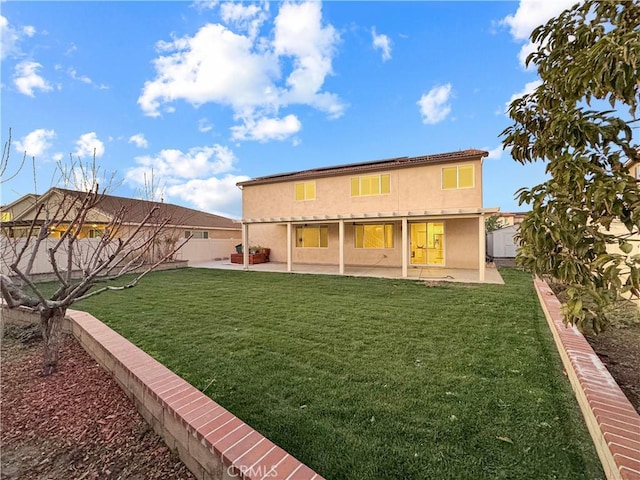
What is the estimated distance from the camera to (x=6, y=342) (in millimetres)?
4941

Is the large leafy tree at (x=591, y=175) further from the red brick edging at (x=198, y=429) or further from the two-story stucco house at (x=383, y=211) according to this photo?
the two-story stucco house at (x=383, y=211)

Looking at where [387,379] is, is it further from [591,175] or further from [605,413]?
[591,175]

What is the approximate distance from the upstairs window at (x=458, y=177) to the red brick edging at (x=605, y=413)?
399 inches

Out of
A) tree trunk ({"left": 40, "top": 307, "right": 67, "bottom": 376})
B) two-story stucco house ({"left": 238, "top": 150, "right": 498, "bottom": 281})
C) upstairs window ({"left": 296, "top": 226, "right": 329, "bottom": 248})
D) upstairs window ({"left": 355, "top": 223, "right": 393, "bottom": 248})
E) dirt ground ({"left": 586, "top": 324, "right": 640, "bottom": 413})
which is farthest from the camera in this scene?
upstairs window ({"left": 296, "top": 226, "right": 329, "bottom": 248})

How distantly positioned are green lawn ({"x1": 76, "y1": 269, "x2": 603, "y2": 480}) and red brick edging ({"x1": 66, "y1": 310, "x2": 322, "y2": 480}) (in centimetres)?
34

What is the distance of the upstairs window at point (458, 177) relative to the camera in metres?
13.0

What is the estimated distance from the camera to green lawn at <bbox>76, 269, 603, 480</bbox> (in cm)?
239

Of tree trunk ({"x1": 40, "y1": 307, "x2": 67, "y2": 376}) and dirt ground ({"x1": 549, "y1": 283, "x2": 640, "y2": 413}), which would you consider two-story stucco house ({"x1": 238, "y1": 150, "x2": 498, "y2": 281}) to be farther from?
tree trunk ({"x1": 40, "y1": 307, "x2": 67, "y2": 376})

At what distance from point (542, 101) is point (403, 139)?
20.1m

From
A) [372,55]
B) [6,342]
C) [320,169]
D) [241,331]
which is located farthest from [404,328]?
[320,169]

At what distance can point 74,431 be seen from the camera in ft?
9.38

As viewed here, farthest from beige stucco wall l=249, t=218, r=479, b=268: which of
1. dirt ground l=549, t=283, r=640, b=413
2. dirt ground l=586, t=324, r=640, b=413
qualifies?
dirt ground l=586, t=324, r=640, b=413

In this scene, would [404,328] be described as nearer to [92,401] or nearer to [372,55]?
[92,401]

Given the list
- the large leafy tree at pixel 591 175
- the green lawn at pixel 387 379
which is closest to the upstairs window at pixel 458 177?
the green lawn at pixel 387 379
